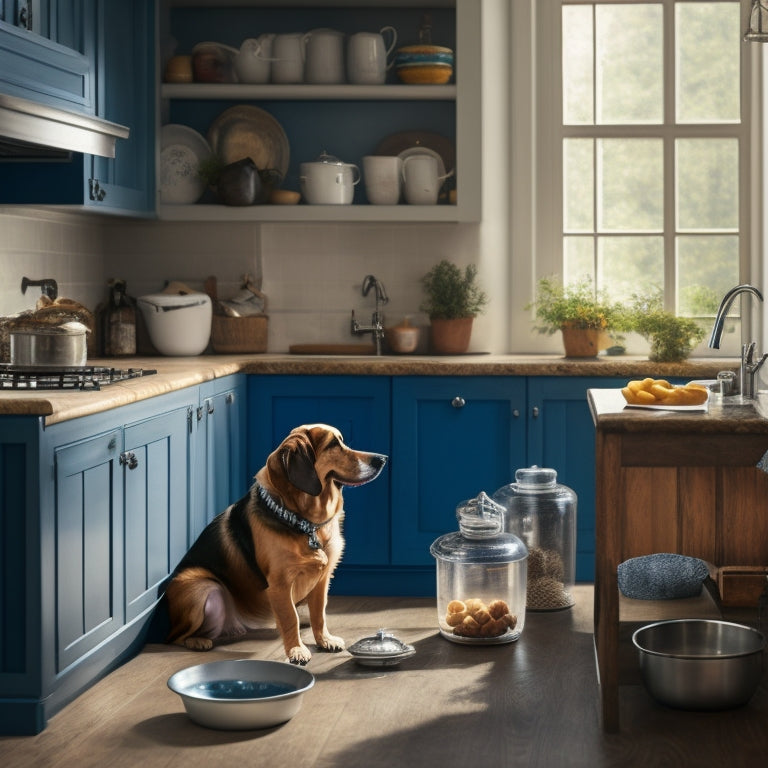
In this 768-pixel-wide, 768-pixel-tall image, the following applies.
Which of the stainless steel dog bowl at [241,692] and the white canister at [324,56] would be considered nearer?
the stainless steel dog bowl at [241,692]

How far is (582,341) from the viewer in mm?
4992

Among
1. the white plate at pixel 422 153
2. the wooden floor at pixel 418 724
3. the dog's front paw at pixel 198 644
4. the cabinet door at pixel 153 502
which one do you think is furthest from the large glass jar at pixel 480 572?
the white plate at pixel 422 153

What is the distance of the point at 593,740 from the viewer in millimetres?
3107

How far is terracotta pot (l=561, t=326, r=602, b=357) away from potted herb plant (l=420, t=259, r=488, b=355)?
43 cm

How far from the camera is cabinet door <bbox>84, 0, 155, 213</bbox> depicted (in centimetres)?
452

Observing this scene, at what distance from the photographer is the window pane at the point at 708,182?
17.5 ft

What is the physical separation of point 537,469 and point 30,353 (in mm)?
1817

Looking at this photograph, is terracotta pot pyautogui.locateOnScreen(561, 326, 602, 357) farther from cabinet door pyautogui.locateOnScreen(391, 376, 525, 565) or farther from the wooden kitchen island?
the wooden kitchen island

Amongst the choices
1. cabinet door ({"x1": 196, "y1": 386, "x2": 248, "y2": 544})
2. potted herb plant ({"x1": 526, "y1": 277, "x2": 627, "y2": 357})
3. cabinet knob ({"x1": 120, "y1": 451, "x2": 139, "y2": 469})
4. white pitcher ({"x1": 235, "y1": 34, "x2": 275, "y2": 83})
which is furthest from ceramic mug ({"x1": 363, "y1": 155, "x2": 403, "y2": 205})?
cabinet knob ({"x1": 120, "y1": 451, "x2": 139, "y2": 469})

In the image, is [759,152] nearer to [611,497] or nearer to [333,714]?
[611,497]

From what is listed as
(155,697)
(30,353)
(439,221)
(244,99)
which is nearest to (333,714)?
(155,697)

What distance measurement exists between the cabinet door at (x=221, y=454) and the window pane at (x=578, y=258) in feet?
5.05

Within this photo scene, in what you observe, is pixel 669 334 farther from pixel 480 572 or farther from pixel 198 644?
pixel 198 644

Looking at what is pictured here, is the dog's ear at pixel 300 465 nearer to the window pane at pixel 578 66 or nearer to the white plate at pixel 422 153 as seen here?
the white plate at pixel 422 153
